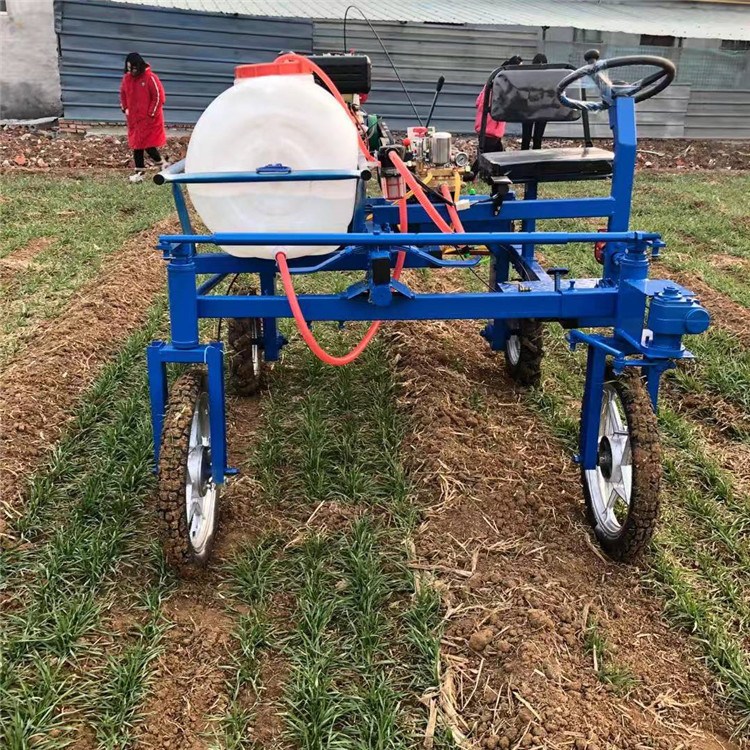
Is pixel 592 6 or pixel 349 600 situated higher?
pixel 592 6

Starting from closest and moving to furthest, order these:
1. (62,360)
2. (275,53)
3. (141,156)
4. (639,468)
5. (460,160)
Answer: (639,468), (460,160), (62,360), (141,156), (275,53)

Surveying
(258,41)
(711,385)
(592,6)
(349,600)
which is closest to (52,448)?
(349,600)

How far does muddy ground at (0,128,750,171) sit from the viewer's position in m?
14.2

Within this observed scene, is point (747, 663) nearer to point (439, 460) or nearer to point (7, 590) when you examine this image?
point (439, 460)

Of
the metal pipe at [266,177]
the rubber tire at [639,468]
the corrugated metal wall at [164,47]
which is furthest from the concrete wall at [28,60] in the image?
the rubber tire at [639,468]

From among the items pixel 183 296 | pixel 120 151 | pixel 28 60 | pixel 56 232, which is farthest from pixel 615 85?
pixel 28 60

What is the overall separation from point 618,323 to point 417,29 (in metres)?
16.0

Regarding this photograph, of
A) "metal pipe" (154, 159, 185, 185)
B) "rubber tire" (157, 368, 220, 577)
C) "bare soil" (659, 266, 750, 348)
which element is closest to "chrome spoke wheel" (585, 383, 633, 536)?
"rubber tire" (157, 368, 220, 577)

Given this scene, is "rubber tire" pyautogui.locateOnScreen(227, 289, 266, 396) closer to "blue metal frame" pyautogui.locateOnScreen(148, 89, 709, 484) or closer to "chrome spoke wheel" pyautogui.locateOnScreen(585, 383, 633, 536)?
"blue metal frame" pyautogui.locateOnScreen(148, 89, 709, 484)

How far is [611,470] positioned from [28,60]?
1670 centimetres

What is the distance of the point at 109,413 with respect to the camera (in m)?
4.41

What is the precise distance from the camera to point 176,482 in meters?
2.79

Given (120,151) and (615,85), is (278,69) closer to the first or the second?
(615,85)

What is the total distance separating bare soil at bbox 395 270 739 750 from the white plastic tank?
1.32 m
